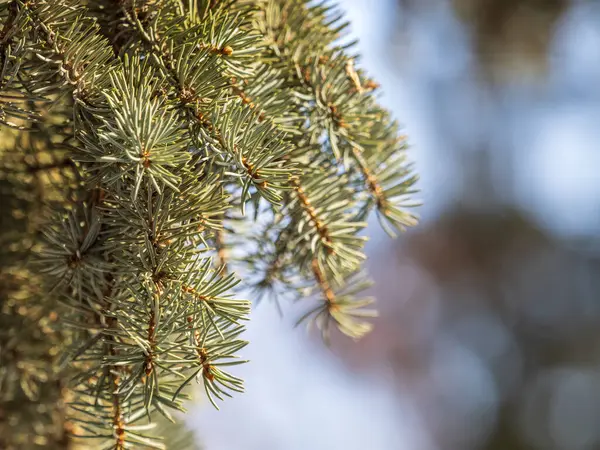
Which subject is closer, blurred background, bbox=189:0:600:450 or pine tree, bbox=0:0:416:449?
pine tree, bbox=0:0:416:449

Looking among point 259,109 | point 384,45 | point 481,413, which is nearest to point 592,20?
point 384,45

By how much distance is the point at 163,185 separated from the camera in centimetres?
19

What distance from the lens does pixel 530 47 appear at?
2168mm

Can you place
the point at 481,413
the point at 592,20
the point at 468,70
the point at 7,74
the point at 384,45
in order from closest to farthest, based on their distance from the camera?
the point at 7,74, the point at 384,45, the point at 592,20, the point at 481,413, the point at 468,70

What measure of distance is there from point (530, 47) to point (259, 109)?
7.26ft

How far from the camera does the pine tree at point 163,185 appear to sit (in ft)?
0.63

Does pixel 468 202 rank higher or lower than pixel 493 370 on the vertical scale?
higher

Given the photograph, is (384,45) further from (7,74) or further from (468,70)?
(7,74)

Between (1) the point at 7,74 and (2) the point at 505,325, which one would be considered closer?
(1) the point at 7,74

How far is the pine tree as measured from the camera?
0.19 metres

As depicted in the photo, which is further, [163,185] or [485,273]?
[485,273]

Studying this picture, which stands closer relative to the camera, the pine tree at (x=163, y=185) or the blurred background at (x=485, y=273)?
the pine tree at (x=163, y=185)

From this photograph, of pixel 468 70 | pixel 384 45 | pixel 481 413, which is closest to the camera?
pixel 384 45

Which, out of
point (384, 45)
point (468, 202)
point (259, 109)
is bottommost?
point (259, 109)
